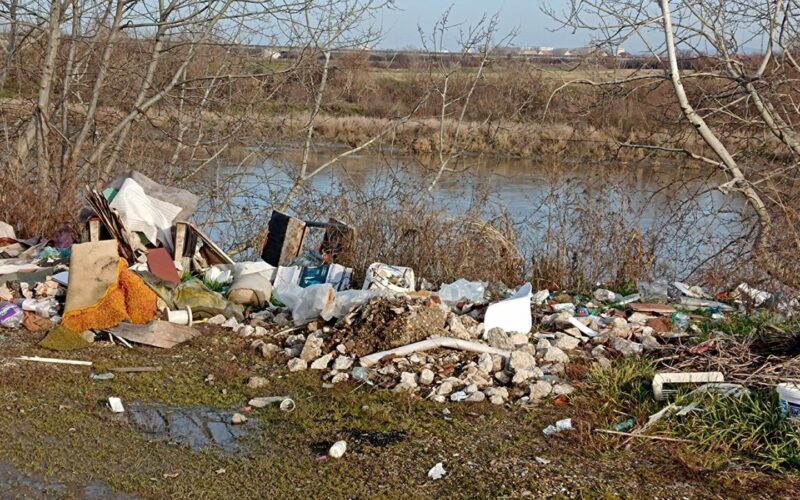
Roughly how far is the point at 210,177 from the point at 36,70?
2.73 m

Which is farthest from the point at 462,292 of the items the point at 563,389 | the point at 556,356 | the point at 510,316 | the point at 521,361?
the point at 563,389

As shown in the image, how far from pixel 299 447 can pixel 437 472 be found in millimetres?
757

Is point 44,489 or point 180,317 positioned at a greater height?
point 44,489

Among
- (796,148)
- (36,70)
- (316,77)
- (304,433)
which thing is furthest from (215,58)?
(304,433)

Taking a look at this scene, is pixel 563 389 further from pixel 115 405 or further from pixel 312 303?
pixel 115 405

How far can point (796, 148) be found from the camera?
8.69 meters

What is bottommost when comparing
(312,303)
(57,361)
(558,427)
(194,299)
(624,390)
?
(57,361)

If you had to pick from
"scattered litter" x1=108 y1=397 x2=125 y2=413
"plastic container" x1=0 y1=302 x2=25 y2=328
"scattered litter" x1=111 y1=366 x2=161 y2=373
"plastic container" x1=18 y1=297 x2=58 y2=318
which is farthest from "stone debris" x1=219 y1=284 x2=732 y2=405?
"plastic container" x1=0 y1=302 x2=25 y2=328

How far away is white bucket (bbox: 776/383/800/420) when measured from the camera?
4.33 meters

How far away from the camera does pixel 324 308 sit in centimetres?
637

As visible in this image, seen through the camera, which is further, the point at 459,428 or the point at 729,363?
the point at 729,363

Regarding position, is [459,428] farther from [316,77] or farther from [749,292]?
[316,77]

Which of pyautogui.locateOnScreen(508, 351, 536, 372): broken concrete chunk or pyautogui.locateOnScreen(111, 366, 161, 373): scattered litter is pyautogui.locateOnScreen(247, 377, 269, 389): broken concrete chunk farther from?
pyautogui.locateOnScreen(508, 351, 536, 372): broken concrete chunk

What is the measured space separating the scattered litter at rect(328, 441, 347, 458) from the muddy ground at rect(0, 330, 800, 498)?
0.11 ft
